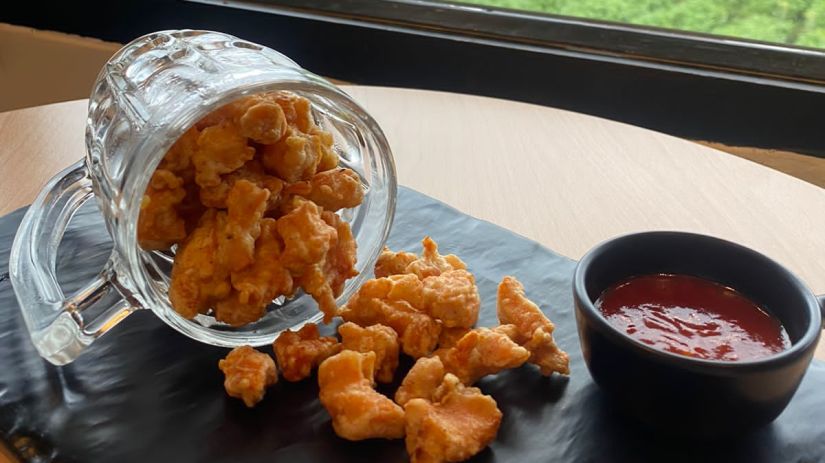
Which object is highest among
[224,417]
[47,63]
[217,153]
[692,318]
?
[217,153]

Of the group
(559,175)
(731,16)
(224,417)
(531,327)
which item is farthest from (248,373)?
(731,16)

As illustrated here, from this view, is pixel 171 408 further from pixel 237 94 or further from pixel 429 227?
pixel 429 227

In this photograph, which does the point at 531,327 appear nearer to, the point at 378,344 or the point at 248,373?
the point at 378,344

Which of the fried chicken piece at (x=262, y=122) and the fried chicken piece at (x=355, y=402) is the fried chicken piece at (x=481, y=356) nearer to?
the fried chicken piece at (x=355, y=402)

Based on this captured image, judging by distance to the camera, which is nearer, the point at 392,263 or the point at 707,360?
the point at 707,360

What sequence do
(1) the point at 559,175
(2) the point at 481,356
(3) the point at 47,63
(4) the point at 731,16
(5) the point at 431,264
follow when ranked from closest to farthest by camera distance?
(2) the point at 481,356
(5) the point at 431,264
(1) the point at 559,175
(4) the point at 731,16
(3) the point at 47,63

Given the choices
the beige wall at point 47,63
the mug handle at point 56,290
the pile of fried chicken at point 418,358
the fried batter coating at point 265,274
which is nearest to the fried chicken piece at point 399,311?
the pile of fried chicken at point 418,358

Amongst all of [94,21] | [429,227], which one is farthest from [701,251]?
[94,21]

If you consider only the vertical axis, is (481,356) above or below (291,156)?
below
